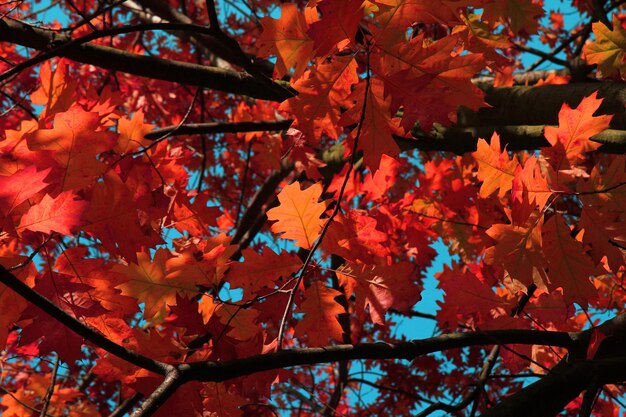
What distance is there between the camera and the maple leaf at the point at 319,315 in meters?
1.65

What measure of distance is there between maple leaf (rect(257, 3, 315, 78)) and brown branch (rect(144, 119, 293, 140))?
86 cm

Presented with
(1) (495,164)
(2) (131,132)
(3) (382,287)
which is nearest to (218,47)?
(2) (131,132)

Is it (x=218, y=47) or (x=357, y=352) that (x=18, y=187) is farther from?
(x=218, y=47)

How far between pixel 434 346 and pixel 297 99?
0.72 metres

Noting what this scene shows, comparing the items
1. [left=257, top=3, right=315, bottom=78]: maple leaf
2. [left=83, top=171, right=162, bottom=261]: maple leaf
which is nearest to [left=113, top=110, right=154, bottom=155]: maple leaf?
A: [left=83, top=171, right=162, bottom=261]: maple leaf

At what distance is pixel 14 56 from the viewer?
4.09m

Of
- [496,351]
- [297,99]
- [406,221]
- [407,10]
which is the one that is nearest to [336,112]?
[297,99]

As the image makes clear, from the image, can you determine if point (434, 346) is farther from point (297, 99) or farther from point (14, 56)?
point (14, 56)

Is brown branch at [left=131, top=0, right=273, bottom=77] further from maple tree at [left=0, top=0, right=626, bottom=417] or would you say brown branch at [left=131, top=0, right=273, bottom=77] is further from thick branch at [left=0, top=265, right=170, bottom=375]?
thick branch at [left=0, top=265, right=170, bottom=375]

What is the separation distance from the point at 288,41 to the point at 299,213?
51 cm

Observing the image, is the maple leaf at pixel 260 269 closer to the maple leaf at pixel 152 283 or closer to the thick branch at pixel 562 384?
the maple leaf at pixel 152 283

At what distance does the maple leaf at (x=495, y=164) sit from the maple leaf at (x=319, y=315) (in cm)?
63

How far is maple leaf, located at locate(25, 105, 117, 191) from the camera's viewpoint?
1406 mm

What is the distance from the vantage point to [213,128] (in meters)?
2.54
